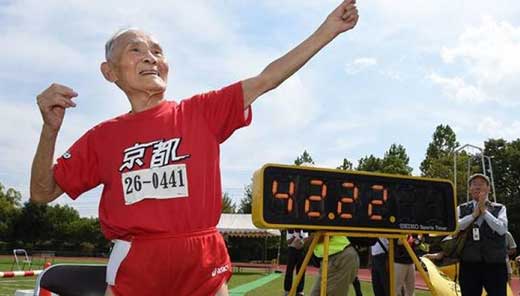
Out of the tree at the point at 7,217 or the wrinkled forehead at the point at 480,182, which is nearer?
the wrinkled forehead at the point at 480,182

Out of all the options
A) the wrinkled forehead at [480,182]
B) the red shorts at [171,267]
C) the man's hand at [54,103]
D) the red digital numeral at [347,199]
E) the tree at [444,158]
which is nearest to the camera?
the red shorts at [171,267]

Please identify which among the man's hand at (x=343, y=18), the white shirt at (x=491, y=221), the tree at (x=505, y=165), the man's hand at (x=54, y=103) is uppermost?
the tree at (x=505, y=165)

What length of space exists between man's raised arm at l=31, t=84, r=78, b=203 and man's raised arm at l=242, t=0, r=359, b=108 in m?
0.64

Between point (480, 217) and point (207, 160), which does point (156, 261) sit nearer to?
point (207, 160)

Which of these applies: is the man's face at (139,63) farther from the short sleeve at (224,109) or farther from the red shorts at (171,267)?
the red shorts at (171,267)

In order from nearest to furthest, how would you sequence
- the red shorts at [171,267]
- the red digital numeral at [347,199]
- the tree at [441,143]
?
the red shorts at [171,267] < the red digital numeral at [347,199] < the tree at [441,143]

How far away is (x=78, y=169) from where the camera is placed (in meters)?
2.15

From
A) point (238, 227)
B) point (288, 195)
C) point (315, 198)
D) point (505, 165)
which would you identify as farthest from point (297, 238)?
point (505, 165)

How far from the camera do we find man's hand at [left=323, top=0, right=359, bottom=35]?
212 centimetres

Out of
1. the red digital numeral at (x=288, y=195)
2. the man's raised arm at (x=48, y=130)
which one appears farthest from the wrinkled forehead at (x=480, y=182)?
the man's raised arm at (x=48, y=130)

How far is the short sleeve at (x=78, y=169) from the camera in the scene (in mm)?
2139

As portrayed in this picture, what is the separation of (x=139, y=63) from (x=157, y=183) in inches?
20.1

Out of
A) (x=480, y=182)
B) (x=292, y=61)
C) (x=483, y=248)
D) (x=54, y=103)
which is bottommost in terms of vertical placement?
(x=483, y=248)

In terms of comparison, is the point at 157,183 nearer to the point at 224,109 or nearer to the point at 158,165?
the point at 158,165
